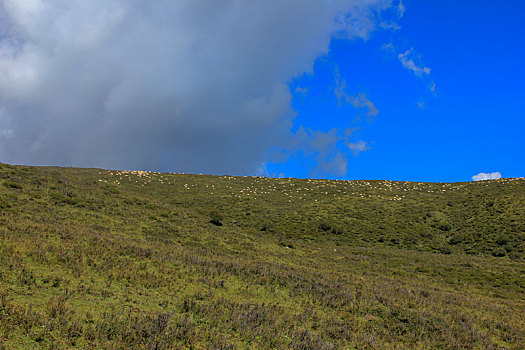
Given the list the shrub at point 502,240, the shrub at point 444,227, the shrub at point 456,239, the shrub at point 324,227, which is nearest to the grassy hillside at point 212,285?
the shrub at point 502,240

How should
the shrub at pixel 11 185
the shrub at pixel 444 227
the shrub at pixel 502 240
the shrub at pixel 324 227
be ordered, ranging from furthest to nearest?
the shrub at pixel 324 227 < the shrub at pixel 444 227 < the shrub at pixel 502 240 < the shrub at pixel 11 185

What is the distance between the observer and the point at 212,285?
14258mm

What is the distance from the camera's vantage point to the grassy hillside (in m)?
9.09

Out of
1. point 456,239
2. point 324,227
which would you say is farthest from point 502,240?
point 324,227

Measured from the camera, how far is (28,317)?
26.7ft

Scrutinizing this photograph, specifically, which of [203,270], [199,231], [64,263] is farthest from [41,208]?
[203,270]

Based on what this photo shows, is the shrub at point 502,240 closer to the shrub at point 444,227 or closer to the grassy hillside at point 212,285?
the grassy hillside at point 212,285

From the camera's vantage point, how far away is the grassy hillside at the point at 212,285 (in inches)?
358

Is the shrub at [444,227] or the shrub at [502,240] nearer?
the shrub at [502,240]

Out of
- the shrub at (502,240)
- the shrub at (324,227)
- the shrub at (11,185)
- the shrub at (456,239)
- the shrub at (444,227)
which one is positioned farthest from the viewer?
the shrub at (324,227)

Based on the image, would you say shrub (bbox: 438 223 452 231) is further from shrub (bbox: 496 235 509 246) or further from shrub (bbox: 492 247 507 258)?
shrub (bbox: 492 247 507 258)

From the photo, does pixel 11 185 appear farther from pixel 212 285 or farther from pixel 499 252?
pixel 499 252

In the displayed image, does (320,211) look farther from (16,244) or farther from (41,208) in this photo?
(16,244)

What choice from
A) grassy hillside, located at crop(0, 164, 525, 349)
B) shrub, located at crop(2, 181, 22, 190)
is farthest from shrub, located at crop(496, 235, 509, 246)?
shrub, located at crop(2, 181, 22, 190)
